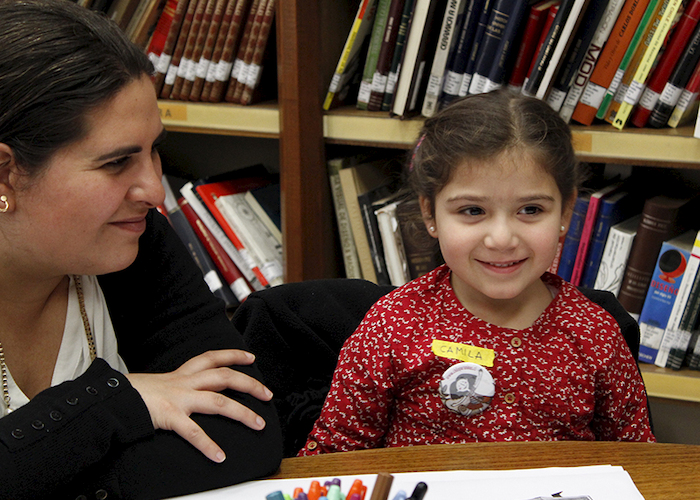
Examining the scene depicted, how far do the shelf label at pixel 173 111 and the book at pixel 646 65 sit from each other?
3.53 ft

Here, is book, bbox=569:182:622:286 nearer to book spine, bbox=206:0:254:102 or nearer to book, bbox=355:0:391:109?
book, bbox=355:0:391:109

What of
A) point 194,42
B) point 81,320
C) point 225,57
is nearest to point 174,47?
point 194,42

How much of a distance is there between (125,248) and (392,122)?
33.4 inches

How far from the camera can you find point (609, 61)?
4.47 feet

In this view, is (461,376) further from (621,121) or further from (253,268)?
(253,268)

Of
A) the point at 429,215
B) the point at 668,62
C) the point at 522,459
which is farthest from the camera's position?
the point at 668,62

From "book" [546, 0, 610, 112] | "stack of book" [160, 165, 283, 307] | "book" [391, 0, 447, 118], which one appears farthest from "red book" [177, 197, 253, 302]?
→ "book" [546, 0, 610, 112]

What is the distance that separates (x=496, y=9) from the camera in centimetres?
138

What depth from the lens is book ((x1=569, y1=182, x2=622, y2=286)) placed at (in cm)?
146

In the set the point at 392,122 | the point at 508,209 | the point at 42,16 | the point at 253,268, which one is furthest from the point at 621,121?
the point at 42,16

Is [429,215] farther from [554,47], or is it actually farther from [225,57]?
[225,57]

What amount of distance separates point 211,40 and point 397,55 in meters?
0.52

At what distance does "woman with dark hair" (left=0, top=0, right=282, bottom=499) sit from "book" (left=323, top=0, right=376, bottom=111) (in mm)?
777

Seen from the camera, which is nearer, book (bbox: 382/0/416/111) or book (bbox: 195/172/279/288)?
book (bbox: 382/0/416/111)
